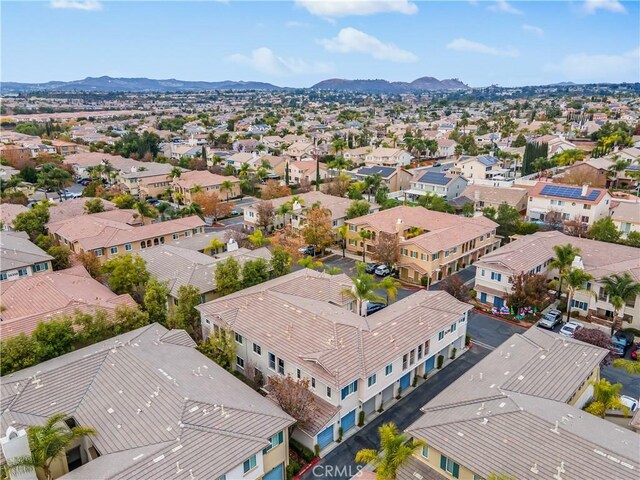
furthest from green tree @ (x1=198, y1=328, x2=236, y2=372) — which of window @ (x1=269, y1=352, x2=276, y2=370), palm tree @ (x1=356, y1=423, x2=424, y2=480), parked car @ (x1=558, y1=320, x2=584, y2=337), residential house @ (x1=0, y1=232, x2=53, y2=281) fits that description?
parked car @ (x1=558, y1=320, x2=584, y2=337)

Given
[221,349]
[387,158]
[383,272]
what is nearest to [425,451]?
[221,349]

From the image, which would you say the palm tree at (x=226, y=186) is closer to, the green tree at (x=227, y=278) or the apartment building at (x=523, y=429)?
the green tree at (x=227, y=278)

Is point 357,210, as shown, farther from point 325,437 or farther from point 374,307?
point 325,437

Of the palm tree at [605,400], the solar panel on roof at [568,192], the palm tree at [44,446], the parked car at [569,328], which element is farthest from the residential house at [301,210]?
the palm tree at [44,446]

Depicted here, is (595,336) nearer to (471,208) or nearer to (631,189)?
(471,208)

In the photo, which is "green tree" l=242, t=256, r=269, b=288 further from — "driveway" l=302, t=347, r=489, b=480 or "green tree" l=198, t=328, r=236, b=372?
"driveway" l=302, t=347, r=489, b=480

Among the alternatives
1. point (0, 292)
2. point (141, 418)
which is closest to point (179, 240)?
point (0, 292)
